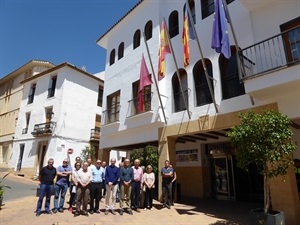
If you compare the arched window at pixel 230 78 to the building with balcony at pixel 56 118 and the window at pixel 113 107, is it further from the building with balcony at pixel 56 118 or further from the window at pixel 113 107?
the building with balcony at pixel 56 118

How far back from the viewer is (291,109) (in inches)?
272

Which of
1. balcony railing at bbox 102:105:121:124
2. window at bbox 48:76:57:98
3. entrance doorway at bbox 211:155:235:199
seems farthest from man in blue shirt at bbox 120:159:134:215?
window at bbox 48:76:57:98

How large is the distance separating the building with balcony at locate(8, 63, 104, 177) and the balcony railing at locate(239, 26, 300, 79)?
17.0 m

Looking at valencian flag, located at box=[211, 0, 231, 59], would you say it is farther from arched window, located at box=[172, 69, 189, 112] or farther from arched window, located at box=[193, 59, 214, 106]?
arched window, located at box=[172, 69, 189, 112]

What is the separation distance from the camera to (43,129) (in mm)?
22188

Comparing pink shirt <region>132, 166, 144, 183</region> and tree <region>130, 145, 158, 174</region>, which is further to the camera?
tree <region>130, 145, 158, 174</region>

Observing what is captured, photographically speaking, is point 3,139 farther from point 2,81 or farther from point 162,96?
point 162,96

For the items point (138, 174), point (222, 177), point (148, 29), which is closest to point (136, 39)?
point (148, 29)

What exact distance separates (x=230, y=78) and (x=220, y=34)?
1987mm

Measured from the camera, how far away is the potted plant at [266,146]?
18.6ft

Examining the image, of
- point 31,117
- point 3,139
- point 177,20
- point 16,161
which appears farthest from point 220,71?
point 3,139

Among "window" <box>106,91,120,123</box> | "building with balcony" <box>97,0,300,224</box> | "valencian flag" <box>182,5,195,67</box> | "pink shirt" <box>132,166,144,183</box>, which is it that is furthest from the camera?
"window" <box>106,91,120,123</box>

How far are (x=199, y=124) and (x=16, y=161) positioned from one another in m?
22.1

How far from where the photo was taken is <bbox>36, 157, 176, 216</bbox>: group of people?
7811 mm
